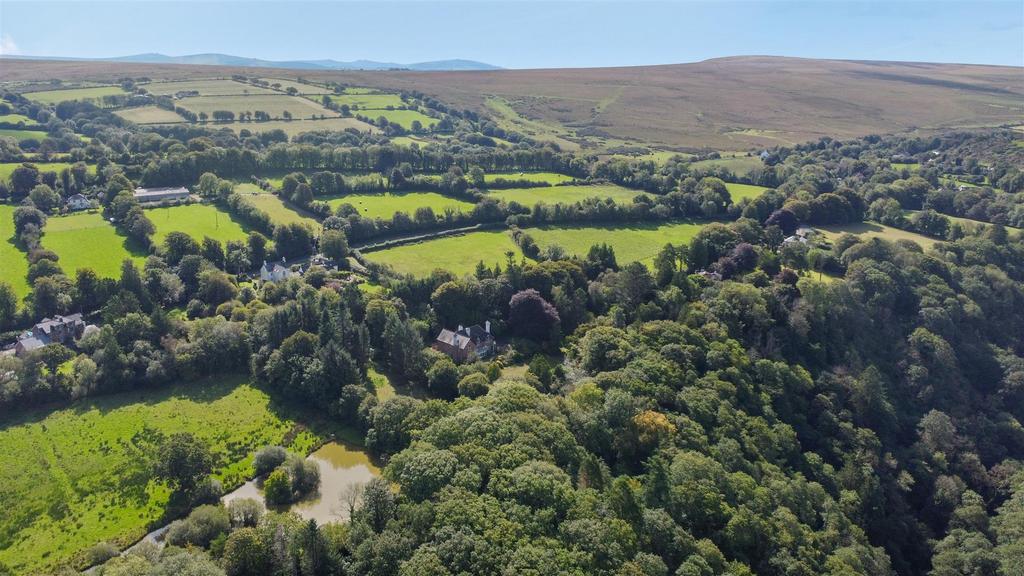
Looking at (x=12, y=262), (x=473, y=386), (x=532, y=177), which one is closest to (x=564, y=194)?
(x=532, y=177)

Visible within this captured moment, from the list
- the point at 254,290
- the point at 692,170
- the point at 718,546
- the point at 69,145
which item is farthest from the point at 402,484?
the point at 69,145

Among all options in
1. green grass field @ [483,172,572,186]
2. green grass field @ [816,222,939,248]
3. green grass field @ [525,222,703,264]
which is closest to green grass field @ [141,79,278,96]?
green grass field @ [483,172,572,186]

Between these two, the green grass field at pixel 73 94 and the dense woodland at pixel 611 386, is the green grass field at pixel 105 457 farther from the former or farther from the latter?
the green grass field at pixel 73 94

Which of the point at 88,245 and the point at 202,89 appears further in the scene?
the point at 202,89

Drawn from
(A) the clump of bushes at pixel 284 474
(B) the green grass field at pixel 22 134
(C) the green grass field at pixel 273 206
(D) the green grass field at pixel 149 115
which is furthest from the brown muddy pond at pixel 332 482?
(D) the green grass field at pixel 149 115

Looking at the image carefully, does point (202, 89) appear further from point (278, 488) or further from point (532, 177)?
point (278, 488)

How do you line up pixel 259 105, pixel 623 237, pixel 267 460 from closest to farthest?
1. pixel 267 460
2. pixel 623 237
3. pixel 259 105
